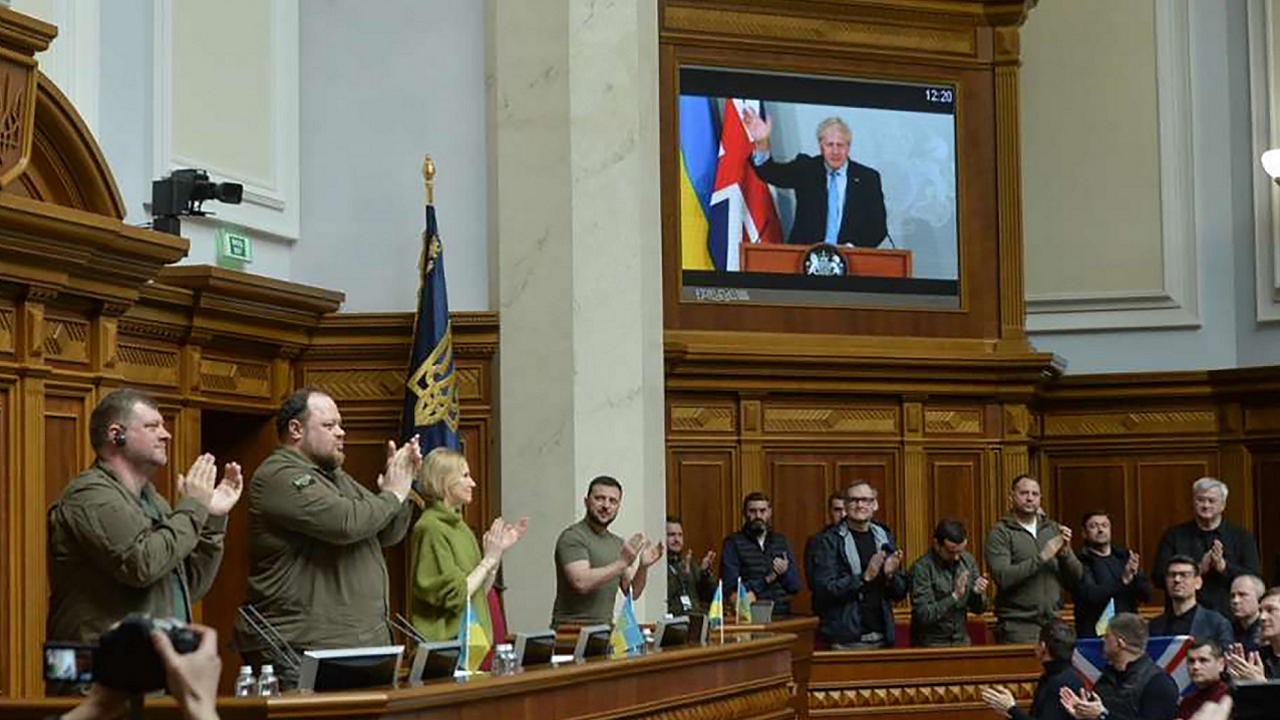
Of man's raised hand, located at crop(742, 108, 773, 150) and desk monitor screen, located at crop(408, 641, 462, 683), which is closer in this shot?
desk monitor screen, located at crop(408, 641, 462, 683)

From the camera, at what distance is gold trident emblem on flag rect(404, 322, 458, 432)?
11.7 m

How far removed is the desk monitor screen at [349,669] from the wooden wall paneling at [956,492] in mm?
10141

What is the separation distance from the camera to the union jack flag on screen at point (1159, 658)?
28.1 feet

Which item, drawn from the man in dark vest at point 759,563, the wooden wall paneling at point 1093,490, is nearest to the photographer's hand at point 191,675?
the man in dark vest at point 759,563

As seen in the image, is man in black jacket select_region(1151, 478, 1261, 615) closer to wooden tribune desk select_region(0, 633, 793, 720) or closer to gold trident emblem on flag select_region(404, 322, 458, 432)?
wooden tribune desk select_region(0, 633, 793, 720)

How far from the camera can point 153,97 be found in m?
10.9

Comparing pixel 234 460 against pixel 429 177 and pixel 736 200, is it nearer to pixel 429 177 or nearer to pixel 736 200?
pixel 429 177

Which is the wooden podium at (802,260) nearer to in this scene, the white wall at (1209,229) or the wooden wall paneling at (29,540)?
the white wall at (1209,229)

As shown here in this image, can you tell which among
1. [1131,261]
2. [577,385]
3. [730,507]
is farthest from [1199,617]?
[1131,261]

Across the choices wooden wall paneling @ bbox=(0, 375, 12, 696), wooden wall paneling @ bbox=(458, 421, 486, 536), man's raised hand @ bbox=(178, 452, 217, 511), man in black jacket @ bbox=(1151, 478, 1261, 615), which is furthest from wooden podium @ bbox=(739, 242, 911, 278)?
man's raised hand @ bbox=(178, 452, 217, 511)

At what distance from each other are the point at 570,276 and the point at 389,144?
1.37 metres

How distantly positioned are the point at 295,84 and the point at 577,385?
2.31 metres

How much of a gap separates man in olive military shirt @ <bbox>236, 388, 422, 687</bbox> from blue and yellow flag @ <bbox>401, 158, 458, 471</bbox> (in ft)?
15.6

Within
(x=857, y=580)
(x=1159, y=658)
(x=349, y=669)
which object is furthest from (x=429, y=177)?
(x=349, y=669)
